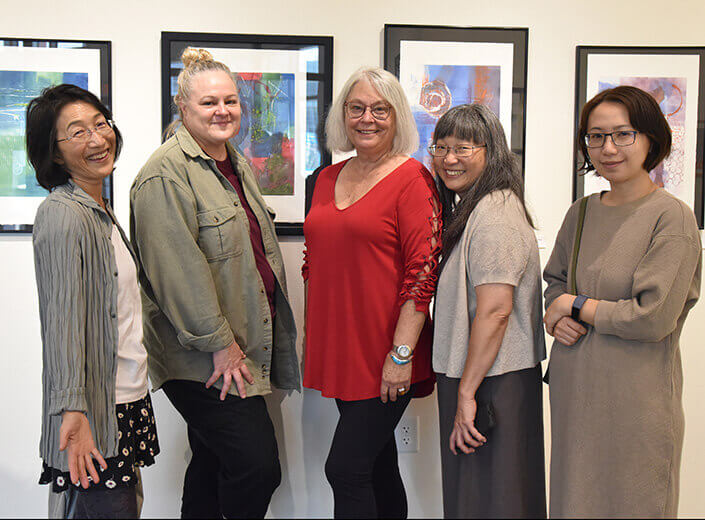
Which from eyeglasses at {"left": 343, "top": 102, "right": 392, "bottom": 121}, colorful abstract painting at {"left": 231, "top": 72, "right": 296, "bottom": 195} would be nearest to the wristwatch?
eyeglasses at {"left": 343, "top": 102, "right": 392, "bottom": 121}

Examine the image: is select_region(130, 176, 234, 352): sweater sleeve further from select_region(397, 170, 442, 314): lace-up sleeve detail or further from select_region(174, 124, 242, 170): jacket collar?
select_region(397, 170, 442, 314): lace-up sleeve detail

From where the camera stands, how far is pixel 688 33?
2.30 metres

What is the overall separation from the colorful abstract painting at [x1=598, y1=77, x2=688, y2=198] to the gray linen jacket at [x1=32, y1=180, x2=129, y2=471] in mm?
2025

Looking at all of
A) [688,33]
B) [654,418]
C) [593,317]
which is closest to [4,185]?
[593,317]

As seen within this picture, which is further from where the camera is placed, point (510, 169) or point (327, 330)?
point (327, 330)

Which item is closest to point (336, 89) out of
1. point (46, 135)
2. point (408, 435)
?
point (46, 135)

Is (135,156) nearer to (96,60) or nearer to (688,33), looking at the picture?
(96,60)

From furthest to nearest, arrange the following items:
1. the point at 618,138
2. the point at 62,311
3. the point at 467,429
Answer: the point at 467,429 < the point at 618,138 < the point at 62,311

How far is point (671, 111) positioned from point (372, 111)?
55.9 inches

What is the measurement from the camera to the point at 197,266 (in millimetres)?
1586

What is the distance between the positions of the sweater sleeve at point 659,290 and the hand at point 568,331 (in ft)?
0.38

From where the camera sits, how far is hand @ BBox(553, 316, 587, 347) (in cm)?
148

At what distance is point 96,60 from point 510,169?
1649 mm

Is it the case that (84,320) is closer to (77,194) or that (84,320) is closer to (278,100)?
(77,194)
